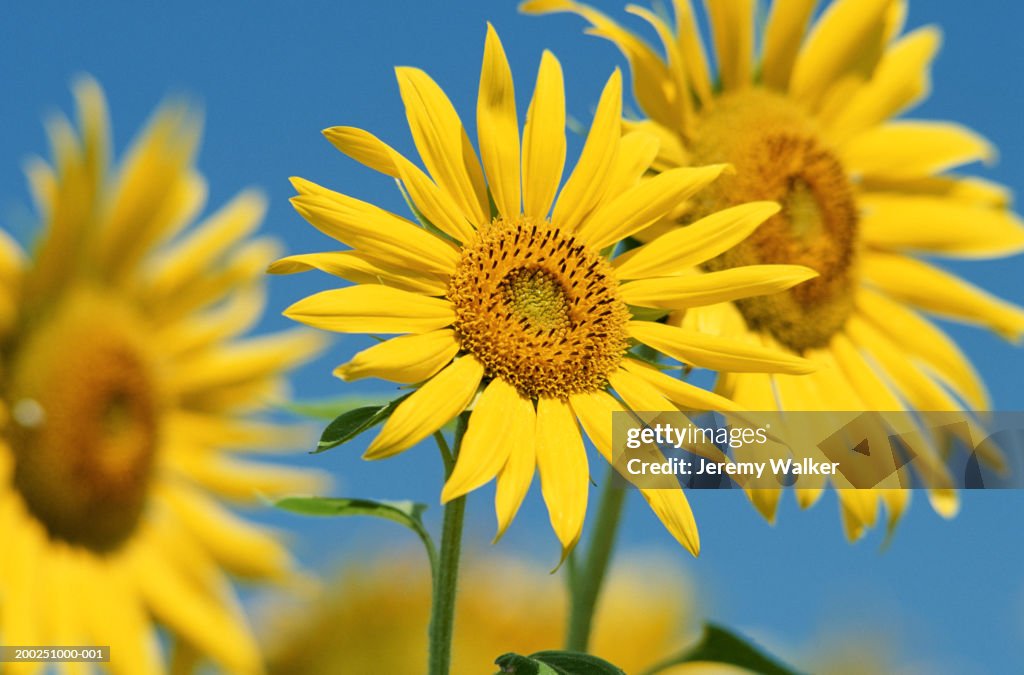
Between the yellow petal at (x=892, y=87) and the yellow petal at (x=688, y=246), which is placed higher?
the yellow petal at (x=892, y=87)

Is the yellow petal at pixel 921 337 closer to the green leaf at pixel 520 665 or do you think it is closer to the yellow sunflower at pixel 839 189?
the yellow sunflower at pixel 839 189

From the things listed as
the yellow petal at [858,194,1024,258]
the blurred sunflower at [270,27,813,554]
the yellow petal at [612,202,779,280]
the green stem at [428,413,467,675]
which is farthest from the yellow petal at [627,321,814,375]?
the yellow petal at [858,194,1024,258]

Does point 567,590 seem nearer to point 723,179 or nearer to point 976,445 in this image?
point 723,179

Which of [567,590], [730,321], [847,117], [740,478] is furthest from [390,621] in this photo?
[847,117]

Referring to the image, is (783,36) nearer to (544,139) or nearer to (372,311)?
(544,139)

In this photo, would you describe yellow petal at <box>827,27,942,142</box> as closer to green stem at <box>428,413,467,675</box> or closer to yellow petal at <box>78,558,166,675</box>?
green stem at <box>428,413,467,675</box>

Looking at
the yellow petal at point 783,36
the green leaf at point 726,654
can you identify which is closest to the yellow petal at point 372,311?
the green leaf at point 726,654

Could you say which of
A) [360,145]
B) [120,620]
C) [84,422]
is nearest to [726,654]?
[360,145]
